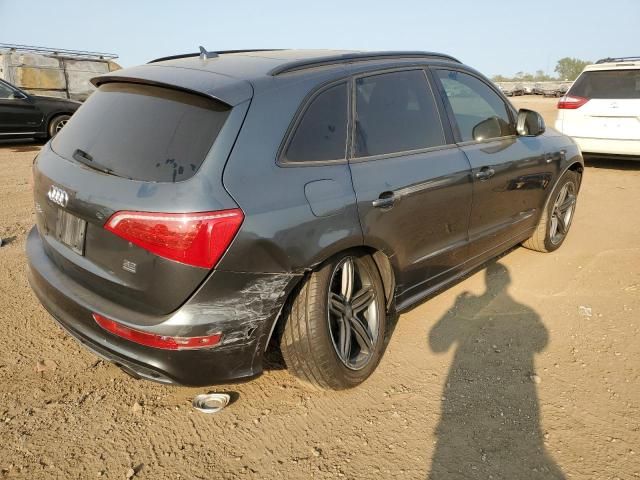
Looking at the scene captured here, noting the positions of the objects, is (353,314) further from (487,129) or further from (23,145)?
(23,145)

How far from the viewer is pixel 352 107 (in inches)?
102

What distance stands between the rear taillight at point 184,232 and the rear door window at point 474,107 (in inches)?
78.6

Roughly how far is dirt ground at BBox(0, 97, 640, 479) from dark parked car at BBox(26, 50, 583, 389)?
31 centimetres

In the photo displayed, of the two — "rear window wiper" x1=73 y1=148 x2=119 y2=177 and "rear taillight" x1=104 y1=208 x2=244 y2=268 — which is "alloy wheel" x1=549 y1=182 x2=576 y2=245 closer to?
"rear taillight" x1=104 y1=208 x2=244 y2=268

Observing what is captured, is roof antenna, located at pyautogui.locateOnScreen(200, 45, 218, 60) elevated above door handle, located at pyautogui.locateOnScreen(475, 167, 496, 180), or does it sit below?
above

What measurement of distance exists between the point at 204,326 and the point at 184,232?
1.35 ft

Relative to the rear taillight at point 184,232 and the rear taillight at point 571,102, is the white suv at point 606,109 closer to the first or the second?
the rear taillight at point 571,102

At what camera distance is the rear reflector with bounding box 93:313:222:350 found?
2002 millimetres

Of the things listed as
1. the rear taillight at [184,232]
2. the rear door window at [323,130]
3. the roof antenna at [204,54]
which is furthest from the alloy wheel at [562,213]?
the rear taillight at [184,232]

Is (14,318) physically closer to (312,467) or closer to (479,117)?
(312,467)

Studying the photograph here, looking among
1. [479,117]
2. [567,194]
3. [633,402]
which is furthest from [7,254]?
[567,194]

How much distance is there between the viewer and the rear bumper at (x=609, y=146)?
289 inches

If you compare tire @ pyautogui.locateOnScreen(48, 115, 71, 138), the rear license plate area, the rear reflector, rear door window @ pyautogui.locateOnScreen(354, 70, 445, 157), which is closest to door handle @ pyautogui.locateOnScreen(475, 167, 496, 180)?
rear door window @ pyautogui.locateOnScreen(354, 70, 445, 157)

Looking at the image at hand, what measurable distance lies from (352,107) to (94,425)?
206 cm
